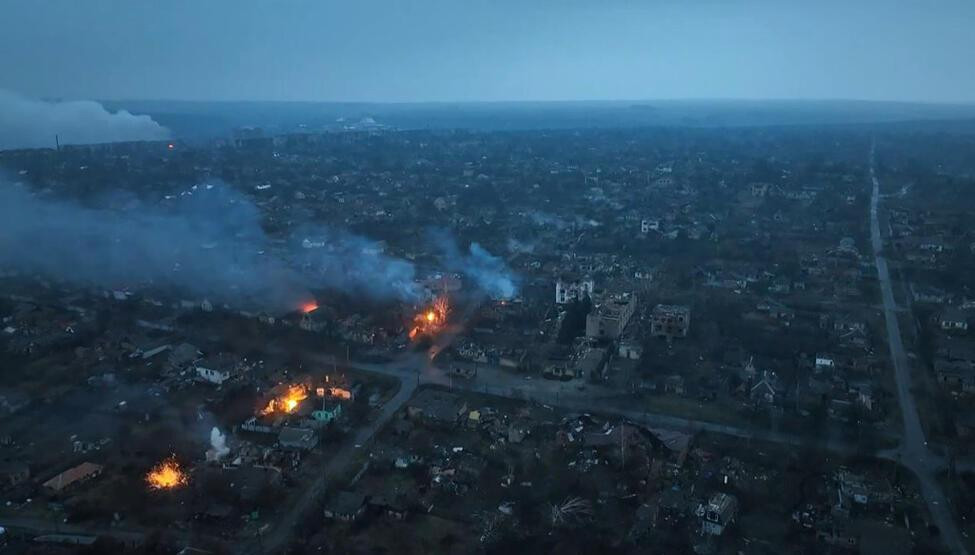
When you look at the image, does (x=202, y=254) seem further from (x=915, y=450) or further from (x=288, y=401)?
(x=915, y=450)

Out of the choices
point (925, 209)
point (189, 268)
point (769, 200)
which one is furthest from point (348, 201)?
point (925, 209)

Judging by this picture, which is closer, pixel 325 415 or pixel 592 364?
pixel 325 415

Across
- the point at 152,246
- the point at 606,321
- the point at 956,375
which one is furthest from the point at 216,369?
the point at 956,375

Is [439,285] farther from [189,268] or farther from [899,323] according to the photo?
[899,323]

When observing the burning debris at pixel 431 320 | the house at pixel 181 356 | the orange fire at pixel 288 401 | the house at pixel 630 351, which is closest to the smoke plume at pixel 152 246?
the house at pixel 181 356

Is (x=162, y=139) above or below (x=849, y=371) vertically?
above

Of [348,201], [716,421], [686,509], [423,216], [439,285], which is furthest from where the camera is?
[348,201]
